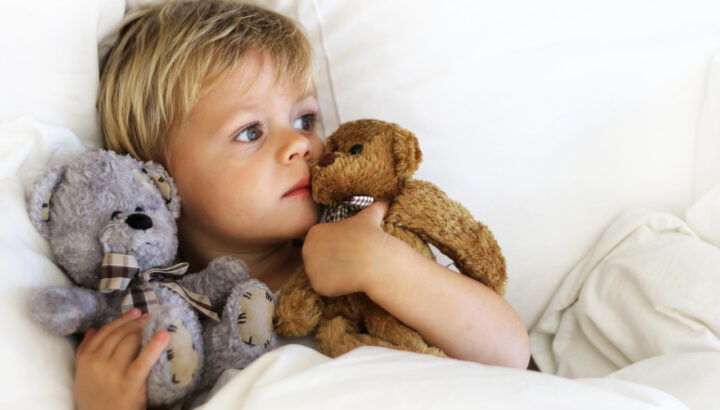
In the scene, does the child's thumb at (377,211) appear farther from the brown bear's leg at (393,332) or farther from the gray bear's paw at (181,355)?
the gray bear's paw at (181,355)

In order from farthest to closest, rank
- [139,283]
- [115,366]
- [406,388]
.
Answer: [139,283]
[115,366]
[406,388]

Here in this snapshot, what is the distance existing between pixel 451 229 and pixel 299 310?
257 millimetres

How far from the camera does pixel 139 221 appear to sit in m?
0.79

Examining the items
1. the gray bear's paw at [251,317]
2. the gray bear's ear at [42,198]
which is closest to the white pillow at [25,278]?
the gray bear's ear at [42,198]

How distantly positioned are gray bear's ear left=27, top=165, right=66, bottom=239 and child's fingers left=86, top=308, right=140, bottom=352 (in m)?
0.18

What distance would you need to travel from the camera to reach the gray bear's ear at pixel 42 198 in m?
0.80

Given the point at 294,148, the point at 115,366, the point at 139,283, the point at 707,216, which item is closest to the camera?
the point at 115,366

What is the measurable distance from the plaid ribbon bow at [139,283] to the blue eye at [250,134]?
0.24 meters

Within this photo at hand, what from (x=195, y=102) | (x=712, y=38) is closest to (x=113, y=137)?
(x=195, y=102)

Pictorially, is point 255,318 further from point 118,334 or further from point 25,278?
point 25,278

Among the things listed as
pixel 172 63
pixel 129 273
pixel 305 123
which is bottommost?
pixel 129 273

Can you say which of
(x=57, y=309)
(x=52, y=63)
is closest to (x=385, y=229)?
(x=57, y=309)

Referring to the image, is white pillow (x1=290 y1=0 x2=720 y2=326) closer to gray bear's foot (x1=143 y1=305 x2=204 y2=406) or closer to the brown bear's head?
the brown bear's head

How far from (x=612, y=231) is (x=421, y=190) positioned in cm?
49
